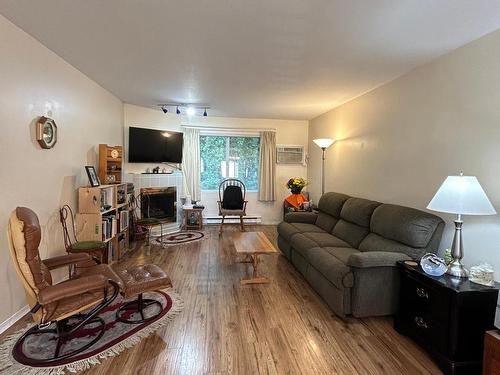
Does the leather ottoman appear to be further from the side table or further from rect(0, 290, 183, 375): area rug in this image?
the side table

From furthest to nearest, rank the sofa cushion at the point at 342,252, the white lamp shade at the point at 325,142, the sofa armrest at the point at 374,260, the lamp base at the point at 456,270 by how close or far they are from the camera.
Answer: the white lamp shade at the point at 325,142 → the sofa cushion at the point at 342,252 → the sofa armrest at the point at 374,260 → the lamp base at the point at 456,270

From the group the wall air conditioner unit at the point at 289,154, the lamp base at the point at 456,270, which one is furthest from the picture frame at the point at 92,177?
the wall air conditioner unit at the point at 289,154

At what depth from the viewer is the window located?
6.37m

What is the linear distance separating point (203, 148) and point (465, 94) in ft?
15.9

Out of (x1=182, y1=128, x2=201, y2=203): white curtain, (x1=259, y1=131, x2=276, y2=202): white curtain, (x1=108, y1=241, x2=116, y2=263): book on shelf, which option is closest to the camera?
(x1=108, y1=241, x2=116, y2=263): book on shelf

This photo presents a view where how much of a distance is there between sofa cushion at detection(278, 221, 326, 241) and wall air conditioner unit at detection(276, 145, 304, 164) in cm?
244

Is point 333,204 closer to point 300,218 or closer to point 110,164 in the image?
point 300,218

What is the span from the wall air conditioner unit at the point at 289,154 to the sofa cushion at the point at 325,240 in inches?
116

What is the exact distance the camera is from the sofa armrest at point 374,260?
241 cm

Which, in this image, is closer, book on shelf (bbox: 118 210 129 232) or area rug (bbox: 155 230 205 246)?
book on shelf (bbox: 118 210 129 232)

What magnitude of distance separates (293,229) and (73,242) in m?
2.76

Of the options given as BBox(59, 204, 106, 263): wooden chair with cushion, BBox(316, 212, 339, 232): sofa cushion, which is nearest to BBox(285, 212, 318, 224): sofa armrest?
BBox(316, 212, 339, 232): sofa cushion

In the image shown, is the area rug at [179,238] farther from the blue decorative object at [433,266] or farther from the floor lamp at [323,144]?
the blue decorative object at [433,266]

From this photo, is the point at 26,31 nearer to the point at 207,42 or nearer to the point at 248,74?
the point at 207,42
